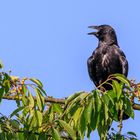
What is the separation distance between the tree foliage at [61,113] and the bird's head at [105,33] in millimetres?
3949

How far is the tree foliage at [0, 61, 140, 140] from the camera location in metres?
3.47

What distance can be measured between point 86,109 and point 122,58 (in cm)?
389

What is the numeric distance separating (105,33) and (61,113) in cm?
422

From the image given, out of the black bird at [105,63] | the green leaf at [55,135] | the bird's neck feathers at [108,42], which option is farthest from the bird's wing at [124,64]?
the green leaf at [55,135]

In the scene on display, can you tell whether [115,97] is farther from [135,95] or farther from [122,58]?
[122,58]

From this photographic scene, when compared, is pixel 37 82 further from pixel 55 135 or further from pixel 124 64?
pixel 124 64

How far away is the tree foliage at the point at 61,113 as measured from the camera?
347 cm

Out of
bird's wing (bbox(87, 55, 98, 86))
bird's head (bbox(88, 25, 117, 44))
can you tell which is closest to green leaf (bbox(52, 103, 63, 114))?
bird's wing (bbox(87, 55, 98, 86))

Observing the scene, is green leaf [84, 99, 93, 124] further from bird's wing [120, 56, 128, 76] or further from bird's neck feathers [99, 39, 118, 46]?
bird's neck feathers [99, 39, 118, 46]

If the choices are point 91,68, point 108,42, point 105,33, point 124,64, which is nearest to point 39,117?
point 124,64

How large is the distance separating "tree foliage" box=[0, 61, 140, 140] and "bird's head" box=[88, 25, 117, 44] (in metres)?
3.95

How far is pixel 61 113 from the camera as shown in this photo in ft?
12.5

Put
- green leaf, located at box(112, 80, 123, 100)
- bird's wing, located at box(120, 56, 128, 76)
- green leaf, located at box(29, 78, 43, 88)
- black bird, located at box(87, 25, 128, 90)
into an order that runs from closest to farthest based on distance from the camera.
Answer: green leaf, located at box(112, 80, 123, 100), green leaf, located at box(29, 78, 43, 88), bird's wing, located at box(120, 56, 128, 76), black bird, located at box(87, 25, 128, 90)

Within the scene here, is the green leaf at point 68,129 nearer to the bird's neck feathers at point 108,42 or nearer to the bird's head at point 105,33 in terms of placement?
the bird's neck feathers at point 108,42
